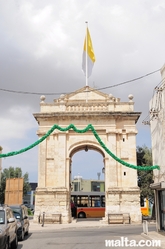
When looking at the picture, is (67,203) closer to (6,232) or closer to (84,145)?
(84,145)

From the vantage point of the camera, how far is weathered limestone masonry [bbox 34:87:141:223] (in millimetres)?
24984

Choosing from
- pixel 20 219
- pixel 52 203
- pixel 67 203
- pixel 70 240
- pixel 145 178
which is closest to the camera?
pixel 70 240

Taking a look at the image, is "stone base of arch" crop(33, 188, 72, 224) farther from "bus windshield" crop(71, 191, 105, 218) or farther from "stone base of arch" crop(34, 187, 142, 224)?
"bus windshield" crop(71, 191, 105, 218)

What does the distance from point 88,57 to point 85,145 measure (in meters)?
8.39

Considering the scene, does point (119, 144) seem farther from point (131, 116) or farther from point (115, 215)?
point (115, 215)

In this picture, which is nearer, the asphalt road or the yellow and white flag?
the asphalt road

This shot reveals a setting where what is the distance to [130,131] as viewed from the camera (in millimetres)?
26797

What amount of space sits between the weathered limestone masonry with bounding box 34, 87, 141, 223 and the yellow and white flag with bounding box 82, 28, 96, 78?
7.45 feet

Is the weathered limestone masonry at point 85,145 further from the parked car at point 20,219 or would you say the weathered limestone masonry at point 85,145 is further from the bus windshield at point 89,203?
the parked car at point 20,219

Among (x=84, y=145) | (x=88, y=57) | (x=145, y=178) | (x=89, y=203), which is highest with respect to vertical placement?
(x=88, y=57)

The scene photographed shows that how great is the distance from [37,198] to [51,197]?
3.99 feet

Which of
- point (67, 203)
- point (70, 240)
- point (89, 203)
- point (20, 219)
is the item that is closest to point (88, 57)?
point (67, 203)

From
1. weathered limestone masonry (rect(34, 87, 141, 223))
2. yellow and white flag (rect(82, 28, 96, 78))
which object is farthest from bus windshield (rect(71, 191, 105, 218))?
yellow and white flag (rect(82, 28, 96, 78))

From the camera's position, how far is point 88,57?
28406 mm
